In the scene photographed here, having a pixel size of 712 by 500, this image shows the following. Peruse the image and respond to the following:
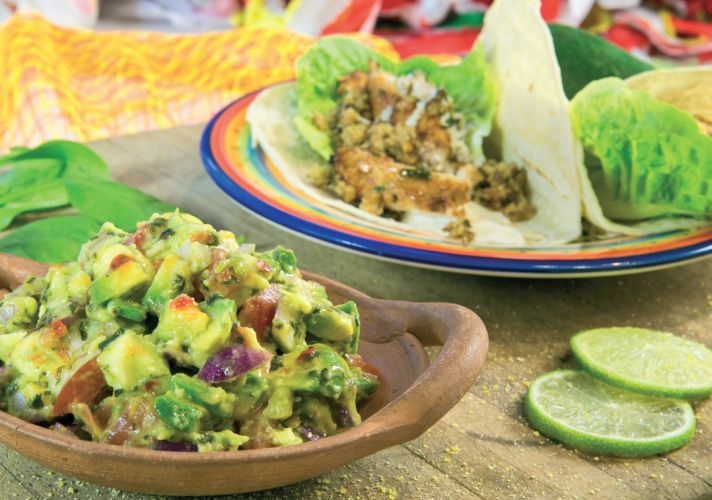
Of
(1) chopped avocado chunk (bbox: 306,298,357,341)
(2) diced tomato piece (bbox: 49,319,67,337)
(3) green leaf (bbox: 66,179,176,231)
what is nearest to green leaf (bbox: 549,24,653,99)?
(3) green leaf (bbox: 66,179,176,231)

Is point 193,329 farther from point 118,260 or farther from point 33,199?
point 33,199

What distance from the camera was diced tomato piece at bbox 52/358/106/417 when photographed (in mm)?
1280

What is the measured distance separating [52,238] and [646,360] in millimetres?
1214

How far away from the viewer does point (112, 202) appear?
2.28 m

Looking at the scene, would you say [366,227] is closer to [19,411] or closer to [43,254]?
[43,254]

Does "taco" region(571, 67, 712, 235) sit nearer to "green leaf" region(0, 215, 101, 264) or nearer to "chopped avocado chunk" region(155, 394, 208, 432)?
"green leaf" region(0, 215, 101, 264)

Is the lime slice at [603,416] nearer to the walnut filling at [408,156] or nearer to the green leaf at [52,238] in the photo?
the walnut filling at [408,156]

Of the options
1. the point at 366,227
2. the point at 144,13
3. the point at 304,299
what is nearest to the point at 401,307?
the point at 304,299

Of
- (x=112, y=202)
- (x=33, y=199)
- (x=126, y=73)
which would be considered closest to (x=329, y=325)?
(x=112, y=202)

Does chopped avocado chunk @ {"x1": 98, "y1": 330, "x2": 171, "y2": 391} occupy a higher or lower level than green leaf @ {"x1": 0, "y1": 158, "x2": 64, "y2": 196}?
higher

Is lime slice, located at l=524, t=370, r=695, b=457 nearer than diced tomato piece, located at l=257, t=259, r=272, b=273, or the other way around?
diced tomato piece, located at l=257, t=259, r=272, b=273

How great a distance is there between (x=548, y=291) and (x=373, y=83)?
0.80m

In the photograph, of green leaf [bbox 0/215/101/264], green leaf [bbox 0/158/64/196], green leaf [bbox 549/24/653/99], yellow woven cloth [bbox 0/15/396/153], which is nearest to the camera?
green leaf [bbox 0/215/101/264]

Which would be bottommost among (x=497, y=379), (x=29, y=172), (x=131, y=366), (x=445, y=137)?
(x=29, y=172)
